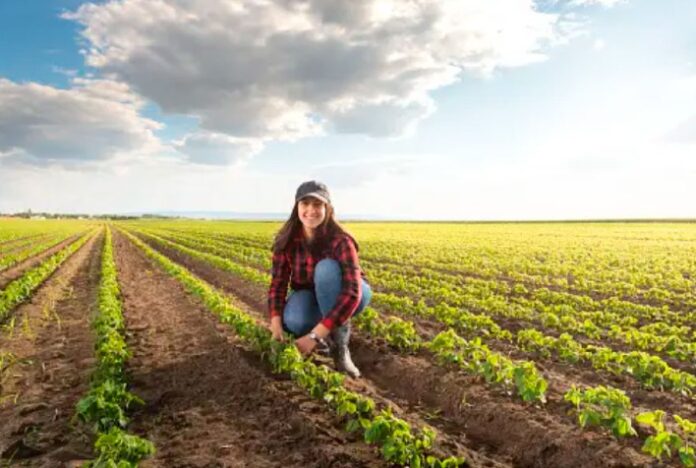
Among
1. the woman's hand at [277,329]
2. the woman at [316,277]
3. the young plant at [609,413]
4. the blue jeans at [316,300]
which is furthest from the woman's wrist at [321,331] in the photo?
the young plant at [609,413]

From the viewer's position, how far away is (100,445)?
Result: 415cm

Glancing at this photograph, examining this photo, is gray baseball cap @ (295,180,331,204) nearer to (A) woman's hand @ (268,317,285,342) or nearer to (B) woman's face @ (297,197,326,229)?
(B) woman's face @ (297,197,326,229)

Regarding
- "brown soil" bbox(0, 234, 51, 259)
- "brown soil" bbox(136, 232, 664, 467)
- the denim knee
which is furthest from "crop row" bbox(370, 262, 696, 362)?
"brown soil" bbox(0, 234, 51, 259)

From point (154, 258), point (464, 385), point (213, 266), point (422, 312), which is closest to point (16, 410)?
point (464, 385)

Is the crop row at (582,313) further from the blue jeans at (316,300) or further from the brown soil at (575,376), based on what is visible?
the blue jeans at (316,300)

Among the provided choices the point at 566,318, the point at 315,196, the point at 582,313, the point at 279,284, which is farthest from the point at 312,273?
the point at 582,313

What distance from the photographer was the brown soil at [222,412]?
14.8 feet

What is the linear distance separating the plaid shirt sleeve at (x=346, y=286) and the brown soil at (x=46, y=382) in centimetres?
260

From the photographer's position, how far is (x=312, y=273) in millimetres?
6676

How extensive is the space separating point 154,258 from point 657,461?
2177cm

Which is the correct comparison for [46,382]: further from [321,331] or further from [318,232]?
[318,232]

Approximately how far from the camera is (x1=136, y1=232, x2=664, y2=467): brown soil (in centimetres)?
476

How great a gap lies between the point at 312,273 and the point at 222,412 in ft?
6.41

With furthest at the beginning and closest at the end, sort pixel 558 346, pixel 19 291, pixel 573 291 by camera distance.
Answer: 1. pixel 573 291
2. pixel 19 291
3. pixel 558 346
